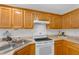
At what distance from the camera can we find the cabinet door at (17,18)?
39.9 inches

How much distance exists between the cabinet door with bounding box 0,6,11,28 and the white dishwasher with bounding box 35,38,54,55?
0.37 metres

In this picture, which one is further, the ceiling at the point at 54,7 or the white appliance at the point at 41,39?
the white appliance at the point at 41,39

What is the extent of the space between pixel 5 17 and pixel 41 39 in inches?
17.7

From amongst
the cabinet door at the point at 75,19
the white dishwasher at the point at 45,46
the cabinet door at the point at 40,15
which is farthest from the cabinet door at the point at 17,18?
the cabinet door at the point at 75,19

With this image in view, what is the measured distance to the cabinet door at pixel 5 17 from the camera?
0.97 metres

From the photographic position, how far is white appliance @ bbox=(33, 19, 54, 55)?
1080 mm

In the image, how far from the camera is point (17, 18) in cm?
102

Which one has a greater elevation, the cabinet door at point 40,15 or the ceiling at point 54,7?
the ceiling at point 54,7

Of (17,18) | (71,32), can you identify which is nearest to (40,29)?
(17,18)

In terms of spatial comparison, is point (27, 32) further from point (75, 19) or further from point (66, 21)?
point (75, 19)

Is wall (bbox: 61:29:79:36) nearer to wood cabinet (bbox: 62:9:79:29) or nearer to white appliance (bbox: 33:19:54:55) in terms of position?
wood cabinet (bbox: 62:9:79:29)

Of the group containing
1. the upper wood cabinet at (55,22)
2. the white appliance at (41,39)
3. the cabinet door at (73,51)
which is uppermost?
the upper wood cabinet at (55,22)

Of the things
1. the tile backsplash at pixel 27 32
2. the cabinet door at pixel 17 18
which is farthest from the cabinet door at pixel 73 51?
the cabinet door at pixel 17 18

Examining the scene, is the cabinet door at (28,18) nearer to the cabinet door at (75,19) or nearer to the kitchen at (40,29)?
the kitchen at (40,29)
